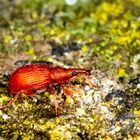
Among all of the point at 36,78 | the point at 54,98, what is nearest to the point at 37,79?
the point at 36,78

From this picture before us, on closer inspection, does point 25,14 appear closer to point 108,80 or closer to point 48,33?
point 48,33

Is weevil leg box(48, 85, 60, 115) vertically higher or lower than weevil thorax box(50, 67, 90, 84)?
lower

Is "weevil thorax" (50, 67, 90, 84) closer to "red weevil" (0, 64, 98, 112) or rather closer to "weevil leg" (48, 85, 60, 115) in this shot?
"red weevil" (0, 64, 98, 112)

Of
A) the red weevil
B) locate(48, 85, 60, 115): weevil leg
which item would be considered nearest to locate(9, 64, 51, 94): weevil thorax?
the red weevil

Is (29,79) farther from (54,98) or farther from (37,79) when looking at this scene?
(54,98)

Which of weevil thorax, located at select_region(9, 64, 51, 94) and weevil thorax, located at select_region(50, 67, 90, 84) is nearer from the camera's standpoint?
weevil thorax, located at select_region(9, 64, 51, 94)

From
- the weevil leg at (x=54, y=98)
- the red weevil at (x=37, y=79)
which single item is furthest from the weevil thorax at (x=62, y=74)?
the weevil leg at (x=54, y=98)

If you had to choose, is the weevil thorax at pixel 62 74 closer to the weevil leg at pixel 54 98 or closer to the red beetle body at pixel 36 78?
the red beetle body at pixel 36 78

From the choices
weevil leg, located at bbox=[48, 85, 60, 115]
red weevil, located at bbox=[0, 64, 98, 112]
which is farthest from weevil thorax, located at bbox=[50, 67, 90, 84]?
weevil leg, located at bbox=[48, 85, 60, 115]

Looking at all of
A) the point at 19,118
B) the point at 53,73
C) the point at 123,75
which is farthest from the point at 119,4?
the point at 19,118
